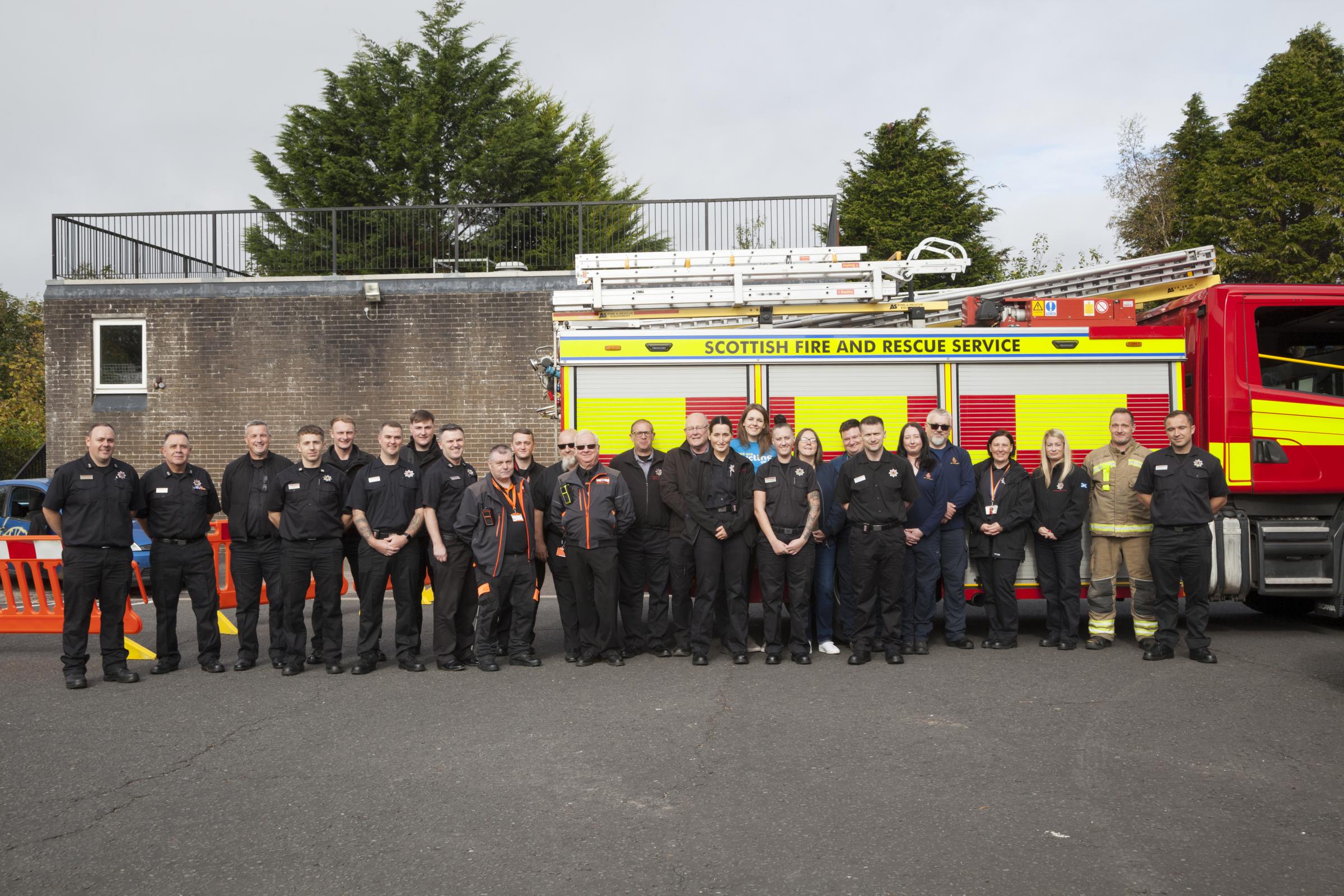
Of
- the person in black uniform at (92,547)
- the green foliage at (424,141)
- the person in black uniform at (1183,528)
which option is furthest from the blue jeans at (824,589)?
the green foliage at (424,141)

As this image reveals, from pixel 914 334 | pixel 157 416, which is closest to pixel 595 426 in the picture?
pixel 914 334

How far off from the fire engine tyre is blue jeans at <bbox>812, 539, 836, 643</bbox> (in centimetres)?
426

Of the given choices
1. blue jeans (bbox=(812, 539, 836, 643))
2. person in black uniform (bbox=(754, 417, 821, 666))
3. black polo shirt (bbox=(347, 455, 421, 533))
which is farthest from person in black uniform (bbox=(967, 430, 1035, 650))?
black polo shirt (bbox=(347, 455, 421, 533))

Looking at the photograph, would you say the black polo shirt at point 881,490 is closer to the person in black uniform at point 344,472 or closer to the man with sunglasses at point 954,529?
the man with sunglasses at point 954,529

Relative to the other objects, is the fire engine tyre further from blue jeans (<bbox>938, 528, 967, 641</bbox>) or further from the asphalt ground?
blue jeans (<bbox>938, 528, 967, 641</bbox>)

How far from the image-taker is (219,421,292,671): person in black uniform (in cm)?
787

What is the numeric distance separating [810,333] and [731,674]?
292 cm

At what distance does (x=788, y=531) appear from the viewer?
781 cm

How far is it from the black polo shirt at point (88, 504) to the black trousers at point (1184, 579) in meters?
7.76

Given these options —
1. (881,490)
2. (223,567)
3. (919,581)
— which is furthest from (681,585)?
(223,567)

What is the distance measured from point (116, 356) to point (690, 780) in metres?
17.6

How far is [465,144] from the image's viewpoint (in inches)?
1043

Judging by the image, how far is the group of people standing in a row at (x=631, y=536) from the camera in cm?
775

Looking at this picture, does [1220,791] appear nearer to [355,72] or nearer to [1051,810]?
[1051,810]
